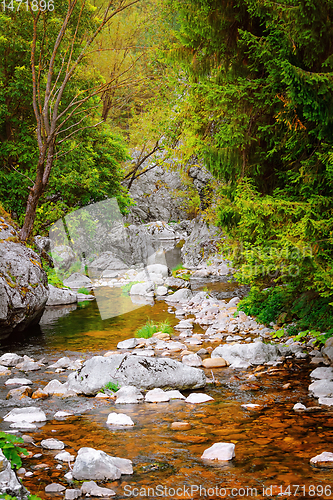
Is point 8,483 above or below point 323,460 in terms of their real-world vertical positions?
above

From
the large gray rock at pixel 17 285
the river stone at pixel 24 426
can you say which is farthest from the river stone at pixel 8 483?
the large gray rock at pixel 17 285

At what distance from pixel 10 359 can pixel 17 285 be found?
227 centimetres

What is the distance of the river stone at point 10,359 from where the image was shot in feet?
21.3

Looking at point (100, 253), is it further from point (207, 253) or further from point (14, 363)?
point (14, 363)

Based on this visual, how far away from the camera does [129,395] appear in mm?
4957

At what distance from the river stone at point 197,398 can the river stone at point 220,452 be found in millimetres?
A: 1346

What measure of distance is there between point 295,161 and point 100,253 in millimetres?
17232

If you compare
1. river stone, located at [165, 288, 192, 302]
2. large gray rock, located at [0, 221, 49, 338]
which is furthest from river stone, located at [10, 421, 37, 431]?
river stone, located at [165, 288, 192, 302]

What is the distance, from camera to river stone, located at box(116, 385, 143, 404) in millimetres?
4867

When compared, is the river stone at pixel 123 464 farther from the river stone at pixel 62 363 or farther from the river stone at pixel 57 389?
the river stone at pixel 62 363

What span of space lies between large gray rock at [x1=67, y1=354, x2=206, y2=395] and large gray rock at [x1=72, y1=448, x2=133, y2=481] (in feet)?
6.69

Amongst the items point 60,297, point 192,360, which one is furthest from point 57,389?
point 60,297

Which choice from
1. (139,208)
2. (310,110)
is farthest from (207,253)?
(139,208)

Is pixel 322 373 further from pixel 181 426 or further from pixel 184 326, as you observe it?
pixel 184 326
